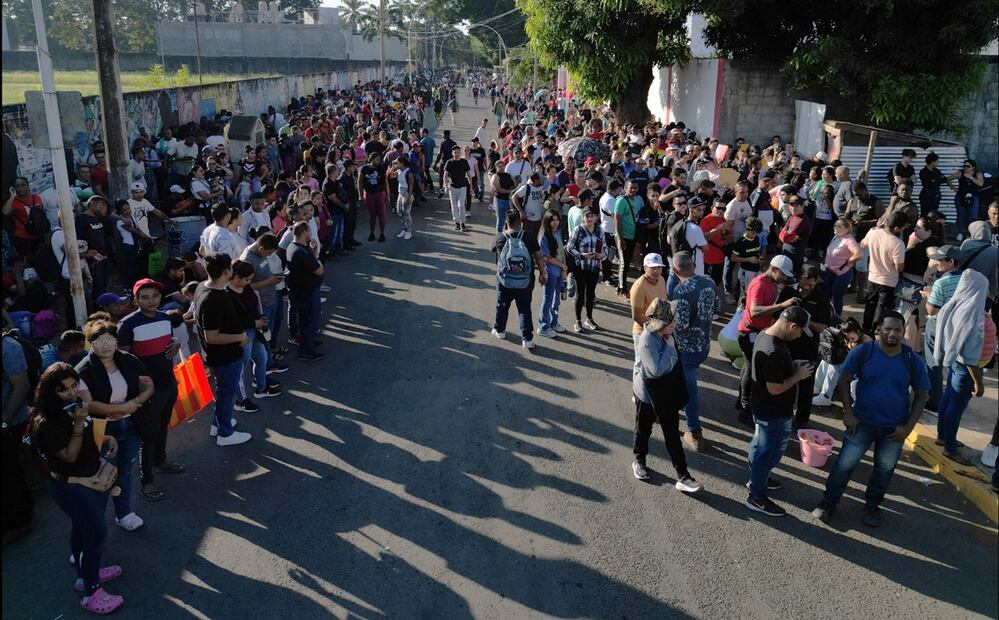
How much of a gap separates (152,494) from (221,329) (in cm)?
143

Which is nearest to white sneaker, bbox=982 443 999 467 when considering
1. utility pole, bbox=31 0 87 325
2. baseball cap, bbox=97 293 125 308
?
baseball cap, bbox=97 293 125 308

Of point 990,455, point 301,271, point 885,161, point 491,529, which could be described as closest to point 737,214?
point 990,455

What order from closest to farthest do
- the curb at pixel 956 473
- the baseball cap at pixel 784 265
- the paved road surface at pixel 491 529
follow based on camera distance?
the paved road surface at pixel 491 529
the curb at pixel 956 473
the baseball cap at pixel 784 265

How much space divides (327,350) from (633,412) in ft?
12.5

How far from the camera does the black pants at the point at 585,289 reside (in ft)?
31.4

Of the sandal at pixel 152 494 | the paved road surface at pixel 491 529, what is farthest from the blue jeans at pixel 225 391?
the sandal at pixel 152 494

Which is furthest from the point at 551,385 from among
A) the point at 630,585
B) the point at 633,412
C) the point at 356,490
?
the point at 630,585

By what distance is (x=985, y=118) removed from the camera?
58.7 feet

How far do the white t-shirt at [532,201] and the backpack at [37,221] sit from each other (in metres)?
6.60

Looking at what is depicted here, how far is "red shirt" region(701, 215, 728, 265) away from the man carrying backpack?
2383mm

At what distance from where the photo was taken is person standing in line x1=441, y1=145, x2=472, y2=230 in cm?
1510

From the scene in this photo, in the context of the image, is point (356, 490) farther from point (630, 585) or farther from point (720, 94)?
point (720, 94)

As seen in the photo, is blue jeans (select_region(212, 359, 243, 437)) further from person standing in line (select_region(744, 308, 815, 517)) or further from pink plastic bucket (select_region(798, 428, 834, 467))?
pink plastic bucket (select_region(798, 428, 834, 467))

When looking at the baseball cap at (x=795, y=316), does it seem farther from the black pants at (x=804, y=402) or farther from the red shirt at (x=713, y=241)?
the red shirt at (x=713, y=241)
